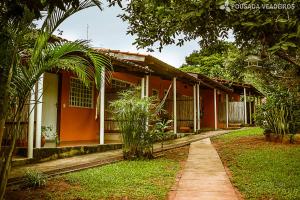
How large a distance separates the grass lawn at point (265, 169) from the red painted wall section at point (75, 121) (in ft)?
15.8

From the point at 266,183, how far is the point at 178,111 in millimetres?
11991

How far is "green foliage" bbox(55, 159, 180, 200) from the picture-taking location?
5090mm

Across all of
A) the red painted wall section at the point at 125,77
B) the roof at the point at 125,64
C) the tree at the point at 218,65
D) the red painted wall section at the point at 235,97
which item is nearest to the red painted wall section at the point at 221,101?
the tree at the point at 218,65

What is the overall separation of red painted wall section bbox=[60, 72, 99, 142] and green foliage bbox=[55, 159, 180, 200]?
13.6ft

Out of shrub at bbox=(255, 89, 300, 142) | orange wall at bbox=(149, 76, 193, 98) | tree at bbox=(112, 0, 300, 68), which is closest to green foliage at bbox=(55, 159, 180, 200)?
tree at bbox=(112, 0, 300, 68)

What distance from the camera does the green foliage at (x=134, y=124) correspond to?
28.2 ft

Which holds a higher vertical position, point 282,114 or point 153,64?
point 153,64

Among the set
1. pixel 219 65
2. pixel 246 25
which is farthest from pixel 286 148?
pixel 219 65

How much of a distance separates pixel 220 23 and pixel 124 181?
10.4ft

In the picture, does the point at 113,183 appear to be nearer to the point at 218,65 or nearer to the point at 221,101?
the point at 221,101

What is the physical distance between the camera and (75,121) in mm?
12031

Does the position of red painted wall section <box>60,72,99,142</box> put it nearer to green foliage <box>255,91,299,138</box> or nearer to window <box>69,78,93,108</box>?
window <box>69,78,93,108</box>

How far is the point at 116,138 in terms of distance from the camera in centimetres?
1297

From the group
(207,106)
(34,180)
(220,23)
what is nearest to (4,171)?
(34,180)
